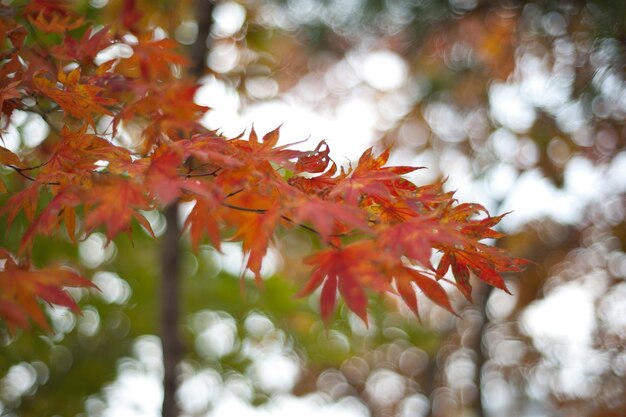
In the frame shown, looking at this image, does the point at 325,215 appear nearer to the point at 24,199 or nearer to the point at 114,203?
the point at 114,203

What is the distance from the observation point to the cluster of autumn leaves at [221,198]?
926mm

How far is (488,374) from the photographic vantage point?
499 centimetres

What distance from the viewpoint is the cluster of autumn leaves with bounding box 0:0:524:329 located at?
0.93 metres

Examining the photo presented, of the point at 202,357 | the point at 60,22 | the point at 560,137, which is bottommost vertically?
the point at 202,357

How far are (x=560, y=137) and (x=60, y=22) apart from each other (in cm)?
264

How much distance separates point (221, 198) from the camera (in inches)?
38.2

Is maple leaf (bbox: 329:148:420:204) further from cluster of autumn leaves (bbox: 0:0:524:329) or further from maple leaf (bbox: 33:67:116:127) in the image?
maple leaf (bbox: 33:67:116:127)

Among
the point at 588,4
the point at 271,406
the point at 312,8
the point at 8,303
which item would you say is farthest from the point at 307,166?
the point at 271,406

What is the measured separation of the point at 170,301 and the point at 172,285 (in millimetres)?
64

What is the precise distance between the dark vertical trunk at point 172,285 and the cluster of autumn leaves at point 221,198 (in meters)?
1.14

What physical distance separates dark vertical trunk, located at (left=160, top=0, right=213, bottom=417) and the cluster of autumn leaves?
1138 millimetres

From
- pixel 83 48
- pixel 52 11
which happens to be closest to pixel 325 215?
pixel 83 48

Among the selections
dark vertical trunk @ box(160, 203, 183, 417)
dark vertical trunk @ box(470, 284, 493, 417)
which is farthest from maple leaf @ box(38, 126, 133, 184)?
dark vertical trunk @ box(470, 284, 493, 417)

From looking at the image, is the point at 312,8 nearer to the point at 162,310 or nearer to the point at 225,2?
the point at 225,2
